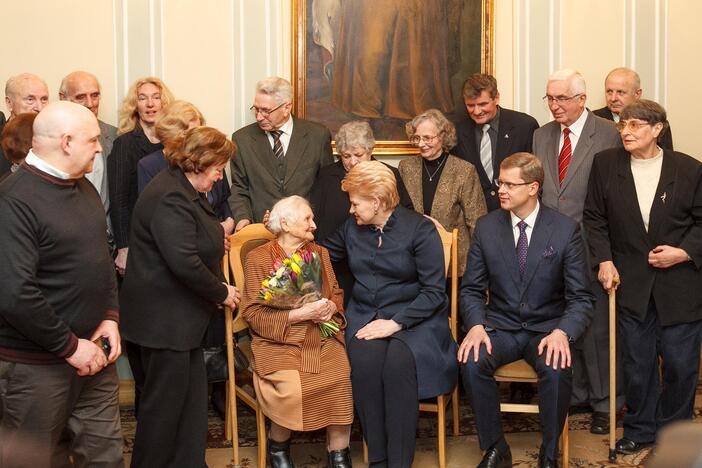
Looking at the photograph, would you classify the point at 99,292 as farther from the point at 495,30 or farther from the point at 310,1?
the point at 495,30

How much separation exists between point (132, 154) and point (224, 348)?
Answer: 3.92 ft

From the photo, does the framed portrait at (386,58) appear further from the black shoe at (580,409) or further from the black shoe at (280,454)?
the black shoe at (280,454)

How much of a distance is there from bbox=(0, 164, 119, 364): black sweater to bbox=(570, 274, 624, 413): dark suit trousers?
2844mm

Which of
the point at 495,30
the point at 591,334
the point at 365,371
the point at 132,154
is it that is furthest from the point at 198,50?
the point at 591,334

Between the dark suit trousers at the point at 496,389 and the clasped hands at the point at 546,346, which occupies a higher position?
the clasped hands at the point at 546,346

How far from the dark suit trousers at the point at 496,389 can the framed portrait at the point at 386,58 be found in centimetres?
189

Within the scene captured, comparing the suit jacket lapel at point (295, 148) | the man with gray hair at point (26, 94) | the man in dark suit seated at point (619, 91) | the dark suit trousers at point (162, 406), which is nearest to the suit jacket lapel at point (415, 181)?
the suit jacket lapel at point (295, 148)

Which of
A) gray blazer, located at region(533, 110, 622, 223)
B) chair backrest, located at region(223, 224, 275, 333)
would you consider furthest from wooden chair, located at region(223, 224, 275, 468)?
gray blazer, located at region(533, 110, 622, 223)

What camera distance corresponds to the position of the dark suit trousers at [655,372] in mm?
4773

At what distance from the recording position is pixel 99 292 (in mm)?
3406

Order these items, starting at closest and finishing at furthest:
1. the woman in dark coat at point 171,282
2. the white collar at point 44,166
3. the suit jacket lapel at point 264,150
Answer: the white collar at point 44,166 < the woman in dark coat at point 171,282 < the suit jacket lapel at point 264,150

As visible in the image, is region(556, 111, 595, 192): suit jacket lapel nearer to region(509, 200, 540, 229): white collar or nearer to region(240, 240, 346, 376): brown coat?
region(509, 200, 540, 229): white collar

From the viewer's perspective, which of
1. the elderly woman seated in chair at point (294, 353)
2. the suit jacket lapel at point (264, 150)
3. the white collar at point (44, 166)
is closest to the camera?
the white collar at point (44, 166)

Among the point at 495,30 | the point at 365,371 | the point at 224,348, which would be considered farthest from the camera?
the point at 495,30
